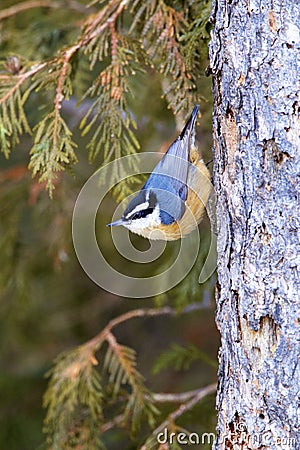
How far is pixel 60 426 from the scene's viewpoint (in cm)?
286

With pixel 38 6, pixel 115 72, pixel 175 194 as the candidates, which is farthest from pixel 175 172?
pixel 38 6

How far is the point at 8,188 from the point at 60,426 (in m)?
1.38

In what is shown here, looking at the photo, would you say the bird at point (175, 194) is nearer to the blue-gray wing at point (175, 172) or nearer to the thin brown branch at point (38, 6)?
the blue-gray wing at point (175, 172)

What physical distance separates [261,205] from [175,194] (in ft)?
2.48

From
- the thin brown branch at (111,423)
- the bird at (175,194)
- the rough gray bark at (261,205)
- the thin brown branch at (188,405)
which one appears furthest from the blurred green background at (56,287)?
the rough gray bark at (261,205)

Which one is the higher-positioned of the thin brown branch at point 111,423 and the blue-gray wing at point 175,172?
the blue-gray wing at point 175,172

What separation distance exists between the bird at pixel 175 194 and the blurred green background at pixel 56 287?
189mm

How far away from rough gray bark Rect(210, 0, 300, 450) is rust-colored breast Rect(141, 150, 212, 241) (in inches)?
22.8

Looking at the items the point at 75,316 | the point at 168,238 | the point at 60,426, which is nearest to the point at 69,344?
the point at 75,316

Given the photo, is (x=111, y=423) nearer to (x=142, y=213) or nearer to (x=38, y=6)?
(x=142, y=213)

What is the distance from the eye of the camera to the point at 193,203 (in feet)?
8.05

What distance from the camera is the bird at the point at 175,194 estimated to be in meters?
2.46

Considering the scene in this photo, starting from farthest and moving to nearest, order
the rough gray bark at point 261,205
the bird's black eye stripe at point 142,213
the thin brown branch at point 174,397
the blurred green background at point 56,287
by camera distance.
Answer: the blurred green background at point 56,287, the thin brown branch at point 174,397, the bird's black eye stripe at point 142,213, the rough gray bark at point 261,205

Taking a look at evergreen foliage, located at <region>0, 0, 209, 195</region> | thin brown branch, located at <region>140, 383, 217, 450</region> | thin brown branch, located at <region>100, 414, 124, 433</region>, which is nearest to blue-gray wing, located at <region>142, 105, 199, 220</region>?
evergreen foliage, located at <region>0, 0, 209, 195</region>
